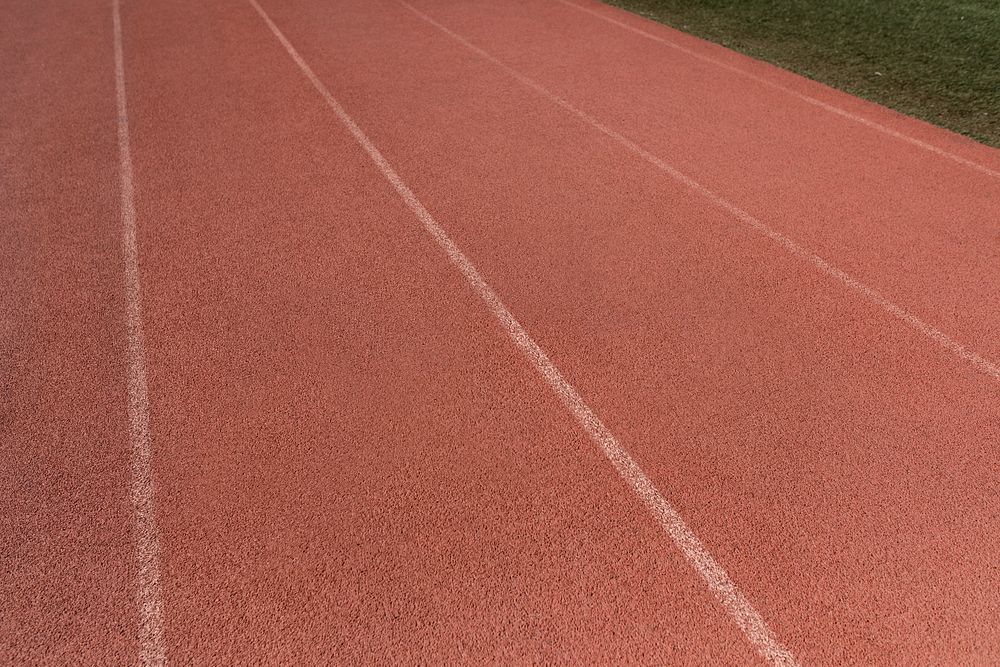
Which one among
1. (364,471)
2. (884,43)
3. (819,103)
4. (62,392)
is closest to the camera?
(364,471)

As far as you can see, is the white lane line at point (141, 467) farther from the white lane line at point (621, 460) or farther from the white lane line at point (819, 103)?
the white lane line at point (819, 103)

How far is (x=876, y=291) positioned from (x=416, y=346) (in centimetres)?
276

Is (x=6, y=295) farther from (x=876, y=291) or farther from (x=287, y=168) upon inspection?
(x=876, y=291)

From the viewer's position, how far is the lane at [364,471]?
3.24 meters

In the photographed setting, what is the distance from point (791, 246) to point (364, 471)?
3.32m

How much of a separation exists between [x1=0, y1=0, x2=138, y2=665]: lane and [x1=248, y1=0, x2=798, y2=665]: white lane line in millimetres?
2011

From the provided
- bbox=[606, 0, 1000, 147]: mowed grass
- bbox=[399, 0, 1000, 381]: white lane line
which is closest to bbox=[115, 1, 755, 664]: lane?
bbox=[399, 0, 1000, 381]: white lane line

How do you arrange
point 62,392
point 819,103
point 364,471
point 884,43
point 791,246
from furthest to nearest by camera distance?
point 884,43 < point 819,103 < point 791,246 < point 62,392 < point 364,471

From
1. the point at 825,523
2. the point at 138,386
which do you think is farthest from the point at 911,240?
the point at 138,386

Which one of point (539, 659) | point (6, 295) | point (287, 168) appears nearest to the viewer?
point (539, 659)

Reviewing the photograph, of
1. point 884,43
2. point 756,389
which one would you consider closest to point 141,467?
point 756,389

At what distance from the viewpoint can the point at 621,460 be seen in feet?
13.3

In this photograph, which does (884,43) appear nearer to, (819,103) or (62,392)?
(819,103)

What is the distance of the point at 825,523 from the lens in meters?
3.71
